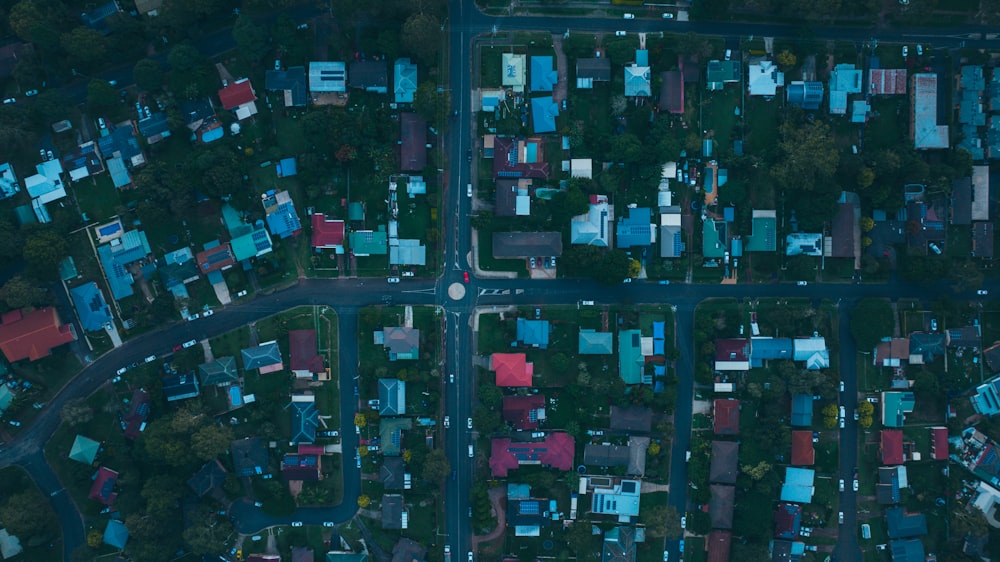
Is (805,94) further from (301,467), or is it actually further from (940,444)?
(301,467)

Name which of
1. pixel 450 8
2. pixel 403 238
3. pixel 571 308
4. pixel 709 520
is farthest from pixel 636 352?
pixel 450 8

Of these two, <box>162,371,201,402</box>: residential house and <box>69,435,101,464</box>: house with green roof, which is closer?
<box>69,435,101,464</box>: house with green roof

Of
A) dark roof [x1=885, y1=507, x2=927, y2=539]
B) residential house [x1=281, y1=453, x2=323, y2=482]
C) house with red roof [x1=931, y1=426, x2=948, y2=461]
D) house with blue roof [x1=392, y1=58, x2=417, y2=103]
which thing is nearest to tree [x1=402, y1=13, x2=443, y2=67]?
house with blue roof [x1=392, y1=58, x2=417, y2=103]

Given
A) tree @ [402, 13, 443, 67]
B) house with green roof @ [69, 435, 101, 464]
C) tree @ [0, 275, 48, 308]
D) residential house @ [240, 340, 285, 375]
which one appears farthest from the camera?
residential house @ [240, 340, 285, 375]

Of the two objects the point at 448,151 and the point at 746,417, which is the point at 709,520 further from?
the point at 448,151

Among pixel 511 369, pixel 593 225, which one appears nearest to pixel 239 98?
pixel 593 225

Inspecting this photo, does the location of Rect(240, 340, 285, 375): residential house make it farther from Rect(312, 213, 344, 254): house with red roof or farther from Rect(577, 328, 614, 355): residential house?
Rect(577, 328, 614, 355): residential house
